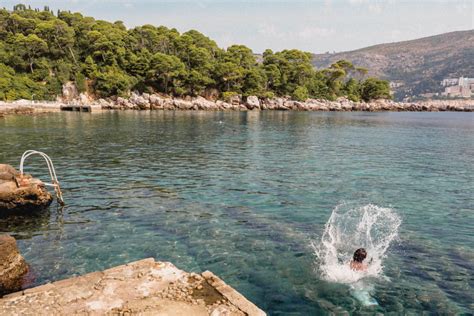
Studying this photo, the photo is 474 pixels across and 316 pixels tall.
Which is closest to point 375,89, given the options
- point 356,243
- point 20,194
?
point 356,243

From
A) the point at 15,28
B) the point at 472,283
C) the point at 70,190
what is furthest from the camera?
the point at 15,28

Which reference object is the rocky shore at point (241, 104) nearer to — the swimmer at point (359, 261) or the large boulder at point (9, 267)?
the large boulder at point (9, 267)

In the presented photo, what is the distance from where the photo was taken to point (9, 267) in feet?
38.3

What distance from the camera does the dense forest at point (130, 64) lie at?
124188mm

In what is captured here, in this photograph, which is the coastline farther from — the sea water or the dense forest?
the sea water

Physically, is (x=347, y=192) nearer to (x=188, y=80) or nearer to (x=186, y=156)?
(x=186, y=156)

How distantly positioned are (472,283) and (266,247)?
7.68 metres

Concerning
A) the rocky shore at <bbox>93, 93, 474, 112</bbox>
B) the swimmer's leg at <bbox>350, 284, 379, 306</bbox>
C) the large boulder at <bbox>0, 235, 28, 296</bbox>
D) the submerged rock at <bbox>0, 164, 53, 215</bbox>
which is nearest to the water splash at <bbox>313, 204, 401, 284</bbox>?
the swimmer's leg at <bbox>350, 284, 379, 306</bbox>

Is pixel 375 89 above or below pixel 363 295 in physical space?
A: above

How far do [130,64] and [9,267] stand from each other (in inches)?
5489

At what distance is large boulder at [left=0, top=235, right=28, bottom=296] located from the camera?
1138cm

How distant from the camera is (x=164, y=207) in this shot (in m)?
20.1

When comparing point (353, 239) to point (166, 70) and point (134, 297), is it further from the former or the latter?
point (166, 70)

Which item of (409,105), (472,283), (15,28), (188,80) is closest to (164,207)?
(472,283)
